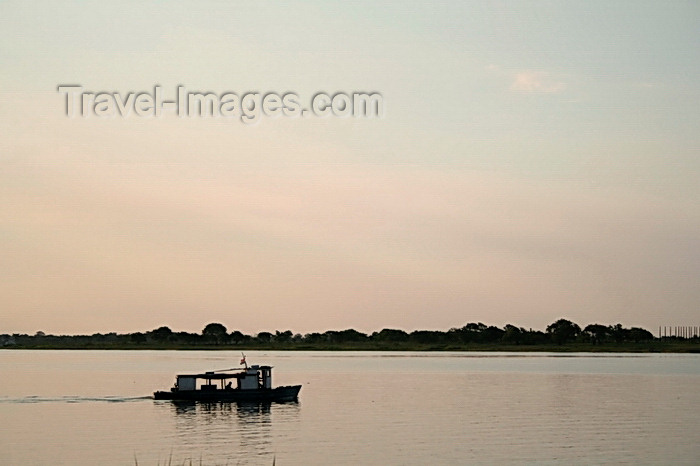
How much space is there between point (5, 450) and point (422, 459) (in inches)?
883

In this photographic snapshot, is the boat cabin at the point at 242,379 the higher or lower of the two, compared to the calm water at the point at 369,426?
higher

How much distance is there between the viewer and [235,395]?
3140 inches

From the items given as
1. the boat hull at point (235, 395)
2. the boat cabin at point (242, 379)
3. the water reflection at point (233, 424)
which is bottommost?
the water reflection at point (233, 424)

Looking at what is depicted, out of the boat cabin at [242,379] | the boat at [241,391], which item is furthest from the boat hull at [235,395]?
the boat cabin at [242,379]

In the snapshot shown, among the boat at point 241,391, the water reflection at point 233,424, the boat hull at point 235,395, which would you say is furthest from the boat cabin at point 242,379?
the water reflection at point 233,424

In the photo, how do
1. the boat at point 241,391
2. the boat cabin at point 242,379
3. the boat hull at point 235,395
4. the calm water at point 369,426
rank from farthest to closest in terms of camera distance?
the boat cabin at point 242,379, the boat at point 241,391, the boat hull at point 235,395, the calm water at point 369,426

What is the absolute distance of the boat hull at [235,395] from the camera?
7900 cm

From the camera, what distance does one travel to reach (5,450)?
53.2m

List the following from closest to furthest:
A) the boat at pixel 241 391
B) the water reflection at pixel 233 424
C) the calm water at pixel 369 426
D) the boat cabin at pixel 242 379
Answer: the calm water at pixel 369 426 < the water reflection at pixel 233 424 < the boat at pixel 241 391 < the boat cabin at pixel 242 379

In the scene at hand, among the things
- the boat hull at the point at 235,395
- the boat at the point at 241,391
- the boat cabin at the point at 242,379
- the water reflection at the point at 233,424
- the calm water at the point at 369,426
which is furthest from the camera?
the boat cabin at the point at 242,379

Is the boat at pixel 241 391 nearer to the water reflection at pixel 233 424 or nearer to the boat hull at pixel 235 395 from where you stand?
the boat hull at pixel 235 395

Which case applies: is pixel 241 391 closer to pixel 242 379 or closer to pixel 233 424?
pixel 242 379

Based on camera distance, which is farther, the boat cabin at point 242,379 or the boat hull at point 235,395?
the boat cabin at point 242,379

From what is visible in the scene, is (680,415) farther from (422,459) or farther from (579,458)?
A: (422,459)
